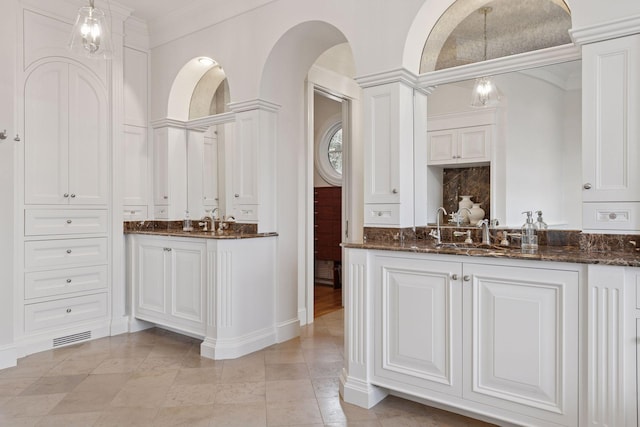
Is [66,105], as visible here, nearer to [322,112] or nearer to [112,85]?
[112,85]

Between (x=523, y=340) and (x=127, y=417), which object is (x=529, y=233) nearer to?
(x=523, y=340)

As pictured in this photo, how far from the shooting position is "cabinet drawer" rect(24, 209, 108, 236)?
3.44 m

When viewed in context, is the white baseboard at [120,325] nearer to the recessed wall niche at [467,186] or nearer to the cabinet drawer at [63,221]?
the cabinet drawer at [63,221]

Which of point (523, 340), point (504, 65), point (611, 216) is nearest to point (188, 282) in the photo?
point (523, 340)

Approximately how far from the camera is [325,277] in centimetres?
649

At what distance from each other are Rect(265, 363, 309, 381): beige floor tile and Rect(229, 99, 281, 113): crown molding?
6.63 feet

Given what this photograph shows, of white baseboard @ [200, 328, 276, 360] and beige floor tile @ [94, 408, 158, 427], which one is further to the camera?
white baseboard @ [200, 328, 276, 360]

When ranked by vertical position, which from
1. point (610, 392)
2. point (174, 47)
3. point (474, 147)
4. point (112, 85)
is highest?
point (174, 47)

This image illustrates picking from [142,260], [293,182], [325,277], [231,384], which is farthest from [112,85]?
[325,277]

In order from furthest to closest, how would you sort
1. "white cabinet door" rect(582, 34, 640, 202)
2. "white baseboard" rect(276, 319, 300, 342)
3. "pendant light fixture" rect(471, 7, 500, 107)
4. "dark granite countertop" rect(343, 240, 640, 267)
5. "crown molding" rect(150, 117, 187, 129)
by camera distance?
"crown molding" rect(150, 117, 187, 129), "white baseboard" rect(276, 319, 300, 342), "pendant light fixture" rect(471, 7, 500, 107), "white cabinet door" rect(582, 34, 640, 202), "dark granite countertop" rect(343, 240, 640, 267)

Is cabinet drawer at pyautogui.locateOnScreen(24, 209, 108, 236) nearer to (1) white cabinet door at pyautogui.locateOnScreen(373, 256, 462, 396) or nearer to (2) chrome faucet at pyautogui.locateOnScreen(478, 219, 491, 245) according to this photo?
(1) white cabinet door at pyautogui.locateOnScreen(373, 256, 462, 396)

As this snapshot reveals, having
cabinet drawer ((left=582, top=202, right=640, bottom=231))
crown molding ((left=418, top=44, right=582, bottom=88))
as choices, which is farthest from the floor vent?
cabinet drawer ((left=582, top=202, right=640, bottom=231))

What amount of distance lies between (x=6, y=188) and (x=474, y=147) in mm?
3293

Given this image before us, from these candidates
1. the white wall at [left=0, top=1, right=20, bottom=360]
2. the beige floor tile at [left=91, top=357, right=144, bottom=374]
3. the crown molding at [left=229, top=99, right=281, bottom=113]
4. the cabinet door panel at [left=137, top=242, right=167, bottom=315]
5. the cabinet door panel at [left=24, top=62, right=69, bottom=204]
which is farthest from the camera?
the cabinet door panel at [left=137, top=242, right=167, bottom=315]
